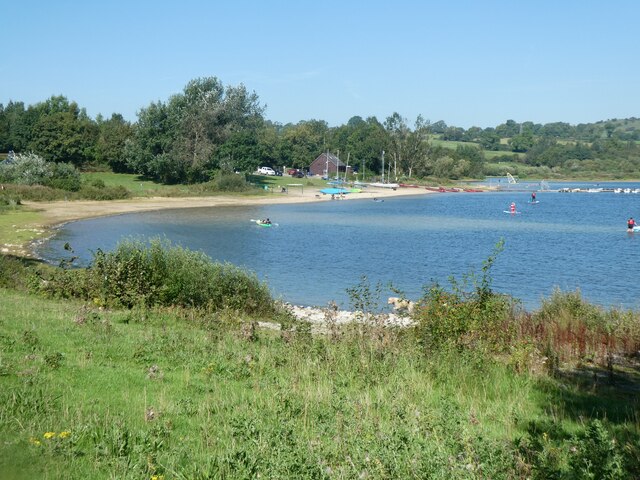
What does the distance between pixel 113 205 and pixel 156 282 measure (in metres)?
58.3

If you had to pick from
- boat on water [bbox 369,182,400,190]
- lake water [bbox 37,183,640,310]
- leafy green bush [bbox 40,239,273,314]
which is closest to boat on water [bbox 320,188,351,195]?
lake water [bbox 37,183,640,310]

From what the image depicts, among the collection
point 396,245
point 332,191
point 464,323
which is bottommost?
point 396,245

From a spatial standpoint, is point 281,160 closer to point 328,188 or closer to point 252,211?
point 328,188

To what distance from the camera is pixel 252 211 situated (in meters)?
78.2

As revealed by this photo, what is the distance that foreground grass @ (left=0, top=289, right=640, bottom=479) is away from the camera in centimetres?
593

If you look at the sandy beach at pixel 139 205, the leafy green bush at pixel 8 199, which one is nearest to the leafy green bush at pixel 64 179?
the sandy beach at pixel 139 205

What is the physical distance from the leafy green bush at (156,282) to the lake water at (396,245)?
5852 mm

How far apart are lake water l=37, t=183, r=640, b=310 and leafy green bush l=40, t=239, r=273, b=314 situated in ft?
19.2

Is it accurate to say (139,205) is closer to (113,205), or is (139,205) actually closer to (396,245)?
(113,205)

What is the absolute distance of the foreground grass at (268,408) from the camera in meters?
5.93

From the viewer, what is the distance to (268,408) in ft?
25.7

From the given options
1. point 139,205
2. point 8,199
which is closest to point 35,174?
point 139,205

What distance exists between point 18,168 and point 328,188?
53937 millimetres

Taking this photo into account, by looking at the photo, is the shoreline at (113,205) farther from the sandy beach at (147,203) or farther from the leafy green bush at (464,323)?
the leafy green bush at (464,323)
